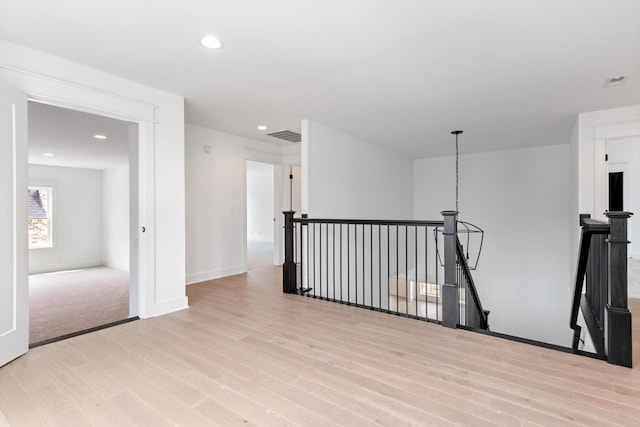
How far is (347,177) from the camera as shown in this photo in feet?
17.5

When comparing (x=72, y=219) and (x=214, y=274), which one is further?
(x=72, y=219)

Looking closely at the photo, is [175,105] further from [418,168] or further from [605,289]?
[418,168]

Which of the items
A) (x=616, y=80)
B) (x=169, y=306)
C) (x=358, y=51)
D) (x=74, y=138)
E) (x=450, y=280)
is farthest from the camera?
(x=74, y=138)

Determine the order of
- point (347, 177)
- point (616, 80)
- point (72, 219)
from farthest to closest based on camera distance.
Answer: point (72, 219) → point (347, 177) → point (616, 80)

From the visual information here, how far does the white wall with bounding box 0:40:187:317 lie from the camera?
8.84 ft

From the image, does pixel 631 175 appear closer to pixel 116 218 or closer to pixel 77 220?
pixel 116 218

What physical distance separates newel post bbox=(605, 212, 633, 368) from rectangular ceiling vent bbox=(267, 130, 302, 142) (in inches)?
165

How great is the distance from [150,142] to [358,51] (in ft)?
7.56

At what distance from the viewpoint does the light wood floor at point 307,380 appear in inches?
67.4

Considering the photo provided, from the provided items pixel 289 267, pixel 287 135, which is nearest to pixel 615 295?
pixel 289 267

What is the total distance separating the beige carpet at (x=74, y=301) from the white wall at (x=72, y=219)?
53 centimetres

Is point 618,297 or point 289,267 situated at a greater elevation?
point 618,297

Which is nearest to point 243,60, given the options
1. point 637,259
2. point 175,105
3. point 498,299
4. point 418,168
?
point 175,105

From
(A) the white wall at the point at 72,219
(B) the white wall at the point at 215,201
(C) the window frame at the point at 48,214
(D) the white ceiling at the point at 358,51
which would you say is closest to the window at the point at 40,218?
(C) the window frame at the point at 48,214
